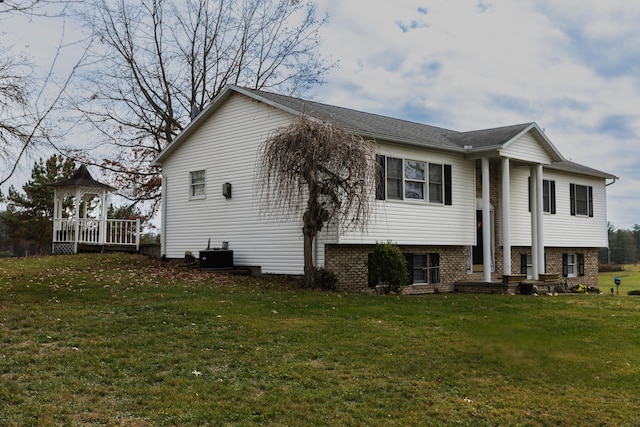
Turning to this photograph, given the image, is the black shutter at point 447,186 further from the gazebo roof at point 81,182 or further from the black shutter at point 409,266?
the gazebo roof at point 81,182

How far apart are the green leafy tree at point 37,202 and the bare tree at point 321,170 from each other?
26.2 metres

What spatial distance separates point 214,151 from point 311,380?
12670mm

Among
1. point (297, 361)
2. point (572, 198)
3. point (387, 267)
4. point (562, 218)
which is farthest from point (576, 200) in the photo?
point (297, 361)

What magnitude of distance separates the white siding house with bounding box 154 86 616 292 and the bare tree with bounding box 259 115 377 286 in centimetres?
99

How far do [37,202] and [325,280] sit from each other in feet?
93.5

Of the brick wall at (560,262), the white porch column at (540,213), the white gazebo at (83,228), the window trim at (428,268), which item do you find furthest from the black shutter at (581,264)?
the white gazebo at (83,228)

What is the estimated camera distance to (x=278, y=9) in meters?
28.6

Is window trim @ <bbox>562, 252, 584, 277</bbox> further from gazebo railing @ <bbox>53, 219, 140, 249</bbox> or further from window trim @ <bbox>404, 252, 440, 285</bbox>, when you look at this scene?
gazebo railing @ <bbox>53, 219, 140, 249</bbox>

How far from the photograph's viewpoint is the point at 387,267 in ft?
50.4

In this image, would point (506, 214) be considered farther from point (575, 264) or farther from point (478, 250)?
point (575, 264)

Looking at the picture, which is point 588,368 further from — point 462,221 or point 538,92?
point 538,92

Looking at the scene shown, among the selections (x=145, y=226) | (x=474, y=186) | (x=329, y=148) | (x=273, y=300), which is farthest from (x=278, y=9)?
(x=273, y=300)

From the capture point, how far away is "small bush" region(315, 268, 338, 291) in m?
14.9

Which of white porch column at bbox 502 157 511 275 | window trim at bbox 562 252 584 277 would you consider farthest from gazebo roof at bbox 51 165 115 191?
window trim at bbox 562 252 584 277
